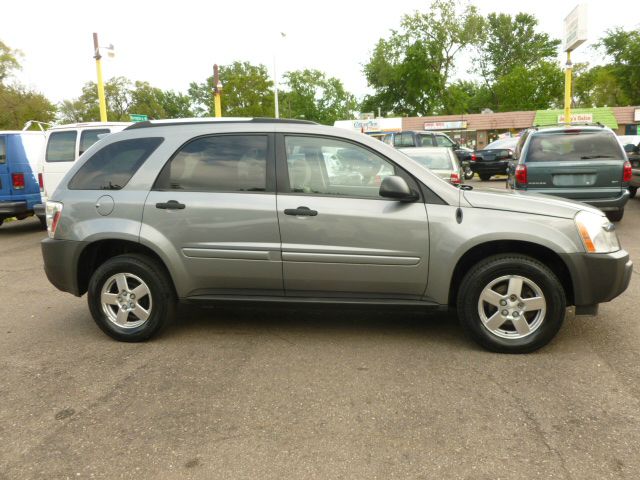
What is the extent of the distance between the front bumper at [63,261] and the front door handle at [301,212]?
1741 millimetres

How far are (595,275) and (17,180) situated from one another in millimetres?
11174

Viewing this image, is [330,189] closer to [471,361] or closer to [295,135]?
[295,135]

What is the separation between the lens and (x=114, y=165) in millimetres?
4660

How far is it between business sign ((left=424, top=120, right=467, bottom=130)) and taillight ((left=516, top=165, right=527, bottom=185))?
38.5m

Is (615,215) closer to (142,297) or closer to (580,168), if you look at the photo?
(580,168)

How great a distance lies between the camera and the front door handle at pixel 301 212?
165 inches

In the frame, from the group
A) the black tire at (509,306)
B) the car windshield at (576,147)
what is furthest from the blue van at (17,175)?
the black tire at (509,306)

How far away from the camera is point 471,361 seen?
3988 millimetres

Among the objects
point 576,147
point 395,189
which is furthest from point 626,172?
point 395,189

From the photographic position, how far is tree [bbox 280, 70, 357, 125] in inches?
3186

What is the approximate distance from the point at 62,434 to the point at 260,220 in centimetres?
198

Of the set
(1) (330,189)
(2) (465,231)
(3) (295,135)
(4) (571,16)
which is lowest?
(2) (465,231)

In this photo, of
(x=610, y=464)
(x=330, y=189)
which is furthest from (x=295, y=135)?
(x=610, y=464)

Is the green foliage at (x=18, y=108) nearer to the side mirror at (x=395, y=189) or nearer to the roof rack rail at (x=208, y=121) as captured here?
the roof rack rail at (x=208, y=121)
